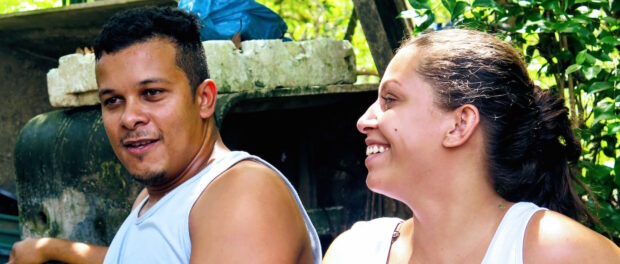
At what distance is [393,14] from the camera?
12.6ft

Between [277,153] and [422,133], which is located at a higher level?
[422,133]

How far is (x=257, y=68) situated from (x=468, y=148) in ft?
6.14

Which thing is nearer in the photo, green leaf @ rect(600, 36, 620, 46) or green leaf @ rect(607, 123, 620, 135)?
green leaf @ rect(607, 123, 620, 135)

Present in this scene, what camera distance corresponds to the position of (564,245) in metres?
1.80

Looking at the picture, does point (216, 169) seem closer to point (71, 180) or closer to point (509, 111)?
point (509, 111)

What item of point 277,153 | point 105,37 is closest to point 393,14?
point 277,153

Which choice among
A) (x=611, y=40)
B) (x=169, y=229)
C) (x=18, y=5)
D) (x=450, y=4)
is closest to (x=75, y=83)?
(x=450, y=4)

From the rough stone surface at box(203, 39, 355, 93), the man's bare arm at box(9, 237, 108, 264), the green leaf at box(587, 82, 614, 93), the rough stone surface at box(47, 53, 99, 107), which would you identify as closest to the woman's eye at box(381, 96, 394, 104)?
the green leaf at box(587, 82, 614, 93)

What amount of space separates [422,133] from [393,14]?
1.98 metres

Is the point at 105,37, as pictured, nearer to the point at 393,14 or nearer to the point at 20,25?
the point at 393,14

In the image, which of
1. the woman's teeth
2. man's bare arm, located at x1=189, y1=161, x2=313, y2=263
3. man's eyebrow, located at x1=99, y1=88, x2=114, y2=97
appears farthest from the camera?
man's eyebrow, located at x1=99, y1=88, x2=114, y2=97

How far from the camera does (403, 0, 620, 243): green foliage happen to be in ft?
9.42

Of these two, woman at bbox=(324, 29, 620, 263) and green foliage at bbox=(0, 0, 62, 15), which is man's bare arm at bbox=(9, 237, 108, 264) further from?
green foliage at bbox=(0, 0, 62, 15)

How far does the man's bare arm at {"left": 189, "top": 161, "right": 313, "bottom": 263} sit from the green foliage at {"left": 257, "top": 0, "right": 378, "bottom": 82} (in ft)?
15.4
